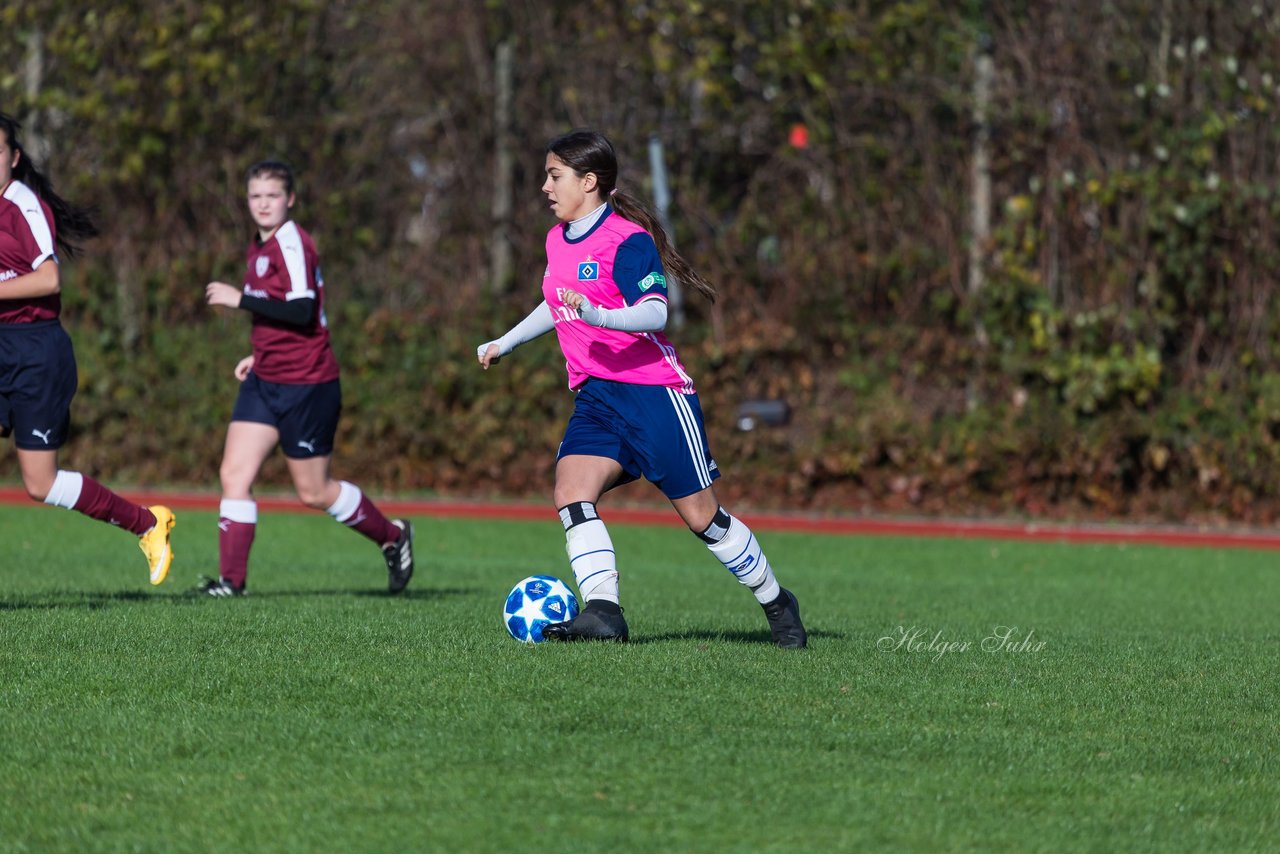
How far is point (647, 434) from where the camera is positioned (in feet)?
21.0

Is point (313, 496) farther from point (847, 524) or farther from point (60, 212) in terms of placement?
Answer: point (847, 524)

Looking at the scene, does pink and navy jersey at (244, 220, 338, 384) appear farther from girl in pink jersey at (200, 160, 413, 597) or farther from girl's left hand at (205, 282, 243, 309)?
girl's left hand at (205, 282, 243, 309)

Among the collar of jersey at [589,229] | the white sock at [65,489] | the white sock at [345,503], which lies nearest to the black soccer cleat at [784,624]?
the collar of jersey at [589,229]

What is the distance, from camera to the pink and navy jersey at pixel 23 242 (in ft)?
24.5

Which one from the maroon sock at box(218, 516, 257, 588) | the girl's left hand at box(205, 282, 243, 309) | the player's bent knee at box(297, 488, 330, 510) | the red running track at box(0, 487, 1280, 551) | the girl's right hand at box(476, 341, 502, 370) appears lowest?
the red running track at box(0, 487, 1280, 551)

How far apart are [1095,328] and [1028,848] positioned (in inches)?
542

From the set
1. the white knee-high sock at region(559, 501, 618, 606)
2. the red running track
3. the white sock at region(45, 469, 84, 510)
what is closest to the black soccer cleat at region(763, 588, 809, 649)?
the white knee-high sock at region(559, 501, 618, 606)

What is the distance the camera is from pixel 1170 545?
14398mm

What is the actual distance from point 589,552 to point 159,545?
2.59m

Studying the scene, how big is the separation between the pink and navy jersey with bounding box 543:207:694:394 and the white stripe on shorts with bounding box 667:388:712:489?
0.07 metres

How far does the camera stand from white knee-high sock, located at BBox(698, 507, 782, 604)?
21.5 ft

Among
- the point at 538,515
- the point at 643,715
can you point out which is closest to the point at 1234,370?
the point at 538,515

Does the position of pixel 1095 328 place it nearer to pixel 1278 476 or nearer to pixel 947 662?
pixel 1278 476

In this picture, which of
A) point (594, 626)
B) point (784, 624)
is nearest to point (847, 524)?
point (784, 624)
